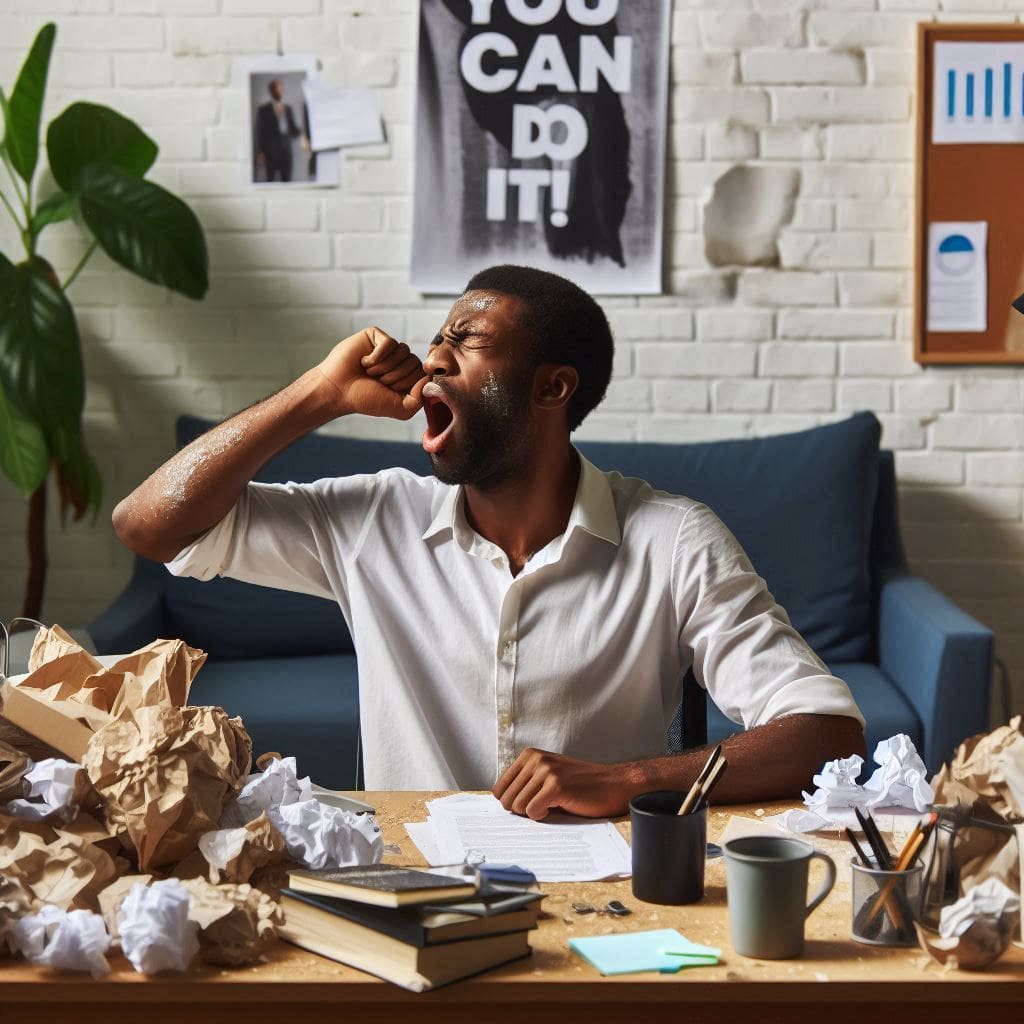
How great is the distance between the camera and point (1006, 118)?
11.3 ft

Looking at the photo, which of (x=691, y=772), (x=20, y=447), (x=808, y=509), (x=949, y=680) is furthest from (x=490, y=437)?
(x=20, y=447)

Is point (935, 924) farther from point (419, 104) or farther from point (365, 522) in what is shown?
point (419, 104)

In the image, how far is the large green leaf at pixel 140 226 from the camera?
3166mm

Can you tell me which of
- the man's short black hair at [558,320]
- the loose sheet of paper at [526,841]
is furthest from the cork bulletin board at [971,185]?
the loose sheet of paper at [526,841]

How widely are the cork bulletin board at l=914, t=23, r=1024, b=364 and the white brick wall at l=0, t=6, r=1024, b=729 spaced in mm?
50

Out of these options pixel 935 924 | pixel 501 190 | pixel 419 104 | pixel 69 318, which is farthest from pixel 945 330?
pixel 935 924

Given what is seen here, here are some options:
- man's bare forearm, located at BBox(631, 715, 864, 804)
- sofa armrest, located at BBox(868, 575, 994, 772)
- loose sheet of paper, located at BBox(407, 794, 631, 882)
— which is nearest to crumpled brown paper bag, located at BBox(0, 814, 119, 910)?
loose sheet of paper, located at BBox(407, 794, 631, 882)

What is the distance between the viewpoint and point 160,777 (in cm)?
108

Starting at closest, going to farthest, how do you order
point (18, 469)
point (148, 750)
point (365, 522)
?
point (148, 750), point (365, 522), point (18, 469)

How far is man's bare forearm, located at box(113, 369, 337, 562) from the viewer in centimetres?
173

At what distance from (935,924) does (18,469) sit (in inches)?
100

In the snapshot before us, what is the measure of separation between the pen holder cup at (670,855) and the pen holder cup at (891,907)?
147 millimetres

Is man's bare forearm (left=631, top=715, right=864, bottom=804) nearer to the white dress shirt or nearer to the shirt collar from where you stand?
the white dress shirt
